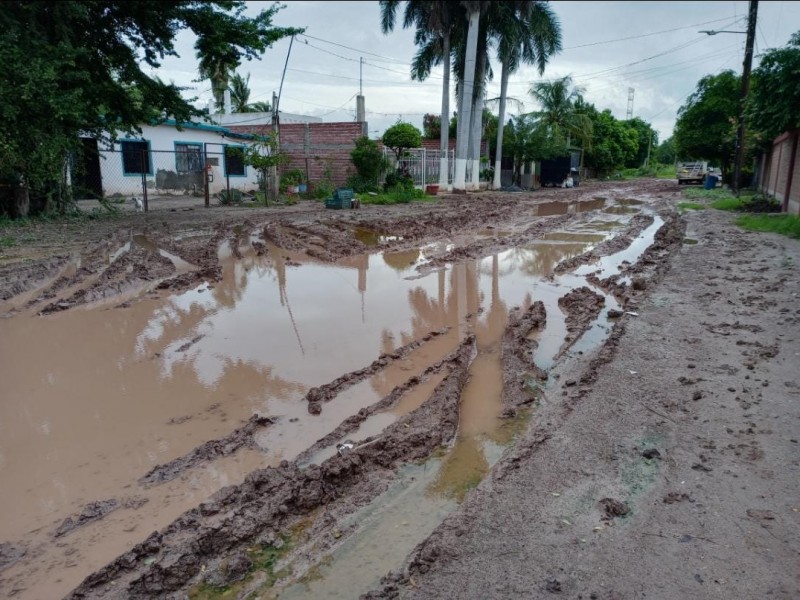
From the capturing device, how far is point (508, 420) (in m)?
4.79

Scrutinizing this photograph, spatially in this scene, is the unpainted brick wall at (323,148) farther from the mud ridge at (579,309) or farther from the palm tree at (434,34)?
the mud ridge at (579,309)

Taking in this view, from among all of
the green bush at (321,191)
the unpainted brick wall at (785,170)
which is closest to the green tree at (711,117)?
the unpainted brick wall at (785,170)

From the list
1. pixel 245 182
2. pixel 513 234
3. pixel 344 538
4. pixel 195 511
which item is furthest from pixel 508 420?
pixel 245 182

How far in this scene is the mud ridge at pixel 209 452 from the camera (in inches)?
154

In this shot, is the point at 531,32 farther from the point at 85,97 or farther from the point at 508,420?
the point at 508,420

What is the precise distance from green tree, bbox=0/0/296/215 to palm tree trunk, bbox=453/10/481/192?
1522cm

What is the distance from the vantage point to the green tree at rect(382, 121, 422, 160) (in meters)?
26.1

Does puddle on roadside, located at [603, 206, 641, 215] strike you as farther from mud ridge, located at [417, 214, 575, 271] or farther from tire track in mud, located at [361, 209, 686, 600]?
tire track in mud, located at [361, 209, 686, 600]

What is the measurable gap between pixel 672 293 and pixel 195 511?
24.5 feet

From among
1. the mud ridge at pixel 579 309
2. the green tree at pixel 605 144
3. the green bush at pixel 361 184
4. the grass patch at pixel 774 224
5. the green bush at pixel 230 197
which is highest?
the green tree at pixel 605 144

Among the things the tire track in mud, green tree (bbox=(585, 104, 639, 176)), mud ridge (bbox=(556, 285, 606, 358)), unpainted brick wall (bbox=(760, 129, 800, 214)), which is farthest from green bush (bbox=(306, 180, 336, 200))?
green tree (bbox=(585, 104, 639, 176))

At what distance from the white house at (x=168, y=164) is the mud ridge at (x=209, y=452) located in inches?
674

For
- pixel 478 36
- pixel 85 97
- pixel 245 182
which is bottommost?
pixel 245 182

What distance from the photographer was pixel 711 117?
30891 mm
